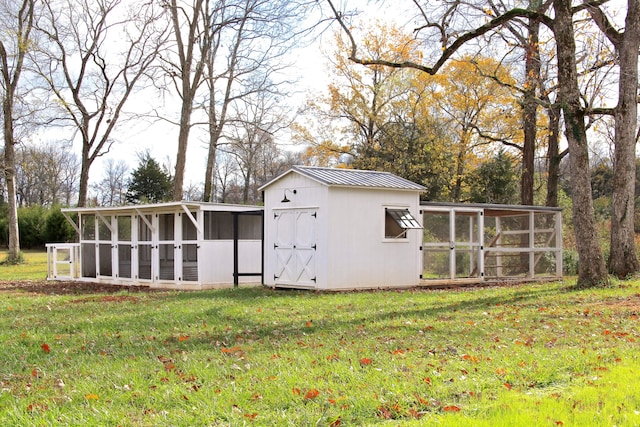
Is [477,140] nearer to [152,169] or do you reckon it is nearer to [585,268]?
[585,268]

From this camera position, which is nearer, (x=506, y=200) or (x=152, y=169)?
(x=506, y=200)

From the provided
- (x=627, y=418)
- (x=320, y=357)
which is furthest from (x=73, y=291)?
(x=627, y=418)

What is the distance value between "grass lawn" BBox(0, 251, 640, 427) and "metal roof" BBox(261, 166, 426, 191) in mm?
4270

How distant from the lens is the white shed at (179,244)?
17922 mm

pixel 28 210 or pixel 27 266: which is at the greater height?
pixel 28 210

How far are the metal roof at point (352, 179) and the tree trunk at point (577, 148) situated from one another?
13.4 ft

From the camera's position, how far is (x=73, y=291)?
674 inches

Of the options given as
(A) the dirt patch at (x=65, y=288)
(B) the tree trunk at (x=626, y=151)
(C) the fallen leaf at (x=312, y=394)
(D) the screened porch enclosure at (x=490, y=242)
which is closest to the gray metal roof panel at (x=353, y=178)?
(D) the screened porch enclosure at (x=490, y=242)

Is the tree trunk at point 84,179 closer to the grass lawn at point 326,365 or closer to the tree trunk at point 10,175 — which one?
the tree trunk at point 10,175

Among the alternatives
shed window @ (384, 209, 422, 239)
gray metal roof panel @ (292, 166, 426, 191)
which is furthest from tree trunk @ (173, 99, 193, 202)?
shed window @ (384, 209, 422, 239)

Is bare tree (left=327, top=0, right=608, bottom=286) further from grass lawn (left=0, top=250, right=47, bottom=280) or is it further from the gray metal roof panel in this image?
grass lawn (left=0, top=250, right=47, bottom=280)

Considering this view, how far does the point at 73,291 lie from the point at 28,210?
30.0 m

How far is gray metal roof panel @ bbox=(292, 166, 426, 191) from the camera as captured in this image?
51.0ft

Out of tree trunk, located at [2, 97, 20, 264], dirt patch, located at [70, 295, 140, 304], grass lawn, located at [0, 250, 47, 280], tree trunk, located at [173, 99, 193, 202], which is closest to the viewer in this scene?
dirt patch, located at [70, 295, 140, 304]
